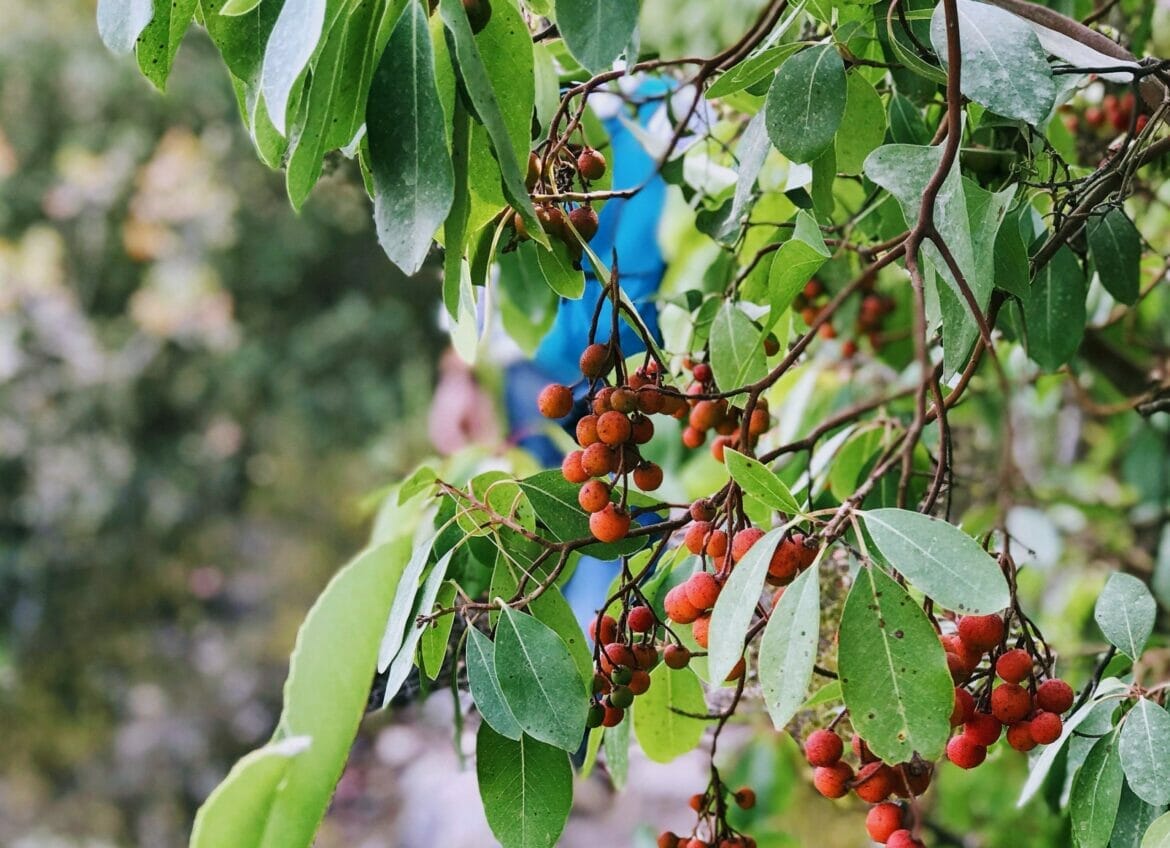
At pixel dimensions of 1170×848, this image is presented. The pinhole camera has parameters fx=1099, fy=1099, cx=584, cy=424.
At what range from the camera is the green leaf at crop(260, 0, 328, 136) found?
0.33 m

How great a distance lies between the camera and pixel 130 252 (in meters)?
3.34

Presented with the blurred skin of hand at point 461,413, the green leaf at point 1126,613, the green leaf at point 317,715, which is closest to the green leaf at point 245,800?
the green leaf at point 317,715

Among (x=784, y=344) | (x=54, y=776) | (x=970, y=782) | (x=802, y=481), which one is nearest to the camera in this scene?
(x=784, y=344)

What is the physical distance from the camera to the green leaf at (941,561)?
0.35m

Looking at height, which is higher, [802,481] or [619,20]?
[619,20]

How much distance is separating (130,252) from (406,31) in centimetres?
327

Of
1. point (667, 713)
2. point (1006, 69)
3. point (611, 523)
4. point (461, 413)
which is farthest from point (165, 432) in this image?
point (1006, 69)

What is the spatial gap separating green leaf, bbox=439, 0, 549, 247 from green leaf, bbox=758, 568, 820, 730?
0.16 metres

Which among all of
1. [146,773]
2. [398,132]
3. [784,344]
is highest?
[398,132]

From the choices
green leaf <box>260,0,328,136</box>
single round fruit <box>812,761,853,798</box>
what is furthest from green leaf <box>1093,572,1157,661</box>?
green leaf <box>260,0,328,136</box>

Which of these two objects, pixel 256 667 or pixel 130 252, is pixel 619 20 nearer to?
pixel 256 667

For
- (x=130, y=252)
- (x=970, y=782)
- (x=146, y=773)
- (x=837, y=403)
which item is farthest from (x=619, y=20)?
(x=130, y=252)

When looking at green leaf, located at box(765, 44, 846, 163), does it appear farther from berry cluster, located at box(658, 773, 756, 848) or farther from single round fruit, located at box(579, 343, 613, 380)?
berry cluster, located at box(658, 773, 756, 848)

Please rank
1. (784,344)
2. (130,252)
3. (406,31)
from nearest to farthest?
(406,31) → (784,344) → (130,252)
